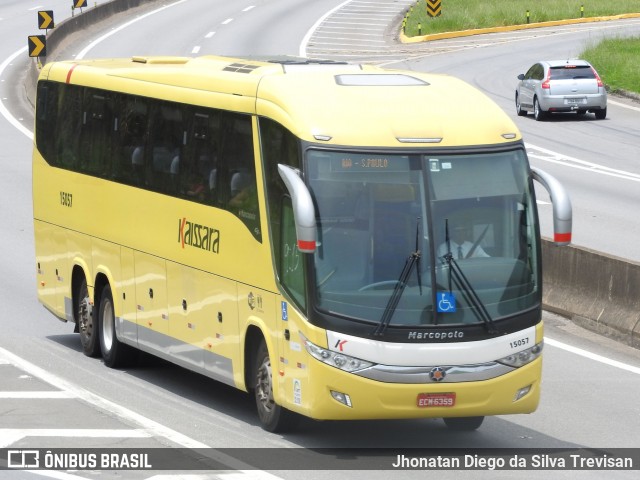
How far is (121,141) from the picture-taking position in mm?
16500

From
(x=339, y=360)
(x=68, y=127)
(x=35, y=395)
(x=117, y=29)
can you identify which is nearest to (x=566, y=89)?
(x=117, y=29)

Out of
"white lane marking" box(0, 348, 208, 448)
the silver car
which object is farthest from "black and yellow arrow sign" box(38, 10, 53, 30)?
"white lane marking" box(0, 348, 208, 448)

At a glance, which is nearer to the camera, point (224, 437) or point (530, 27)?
point (224, 437)

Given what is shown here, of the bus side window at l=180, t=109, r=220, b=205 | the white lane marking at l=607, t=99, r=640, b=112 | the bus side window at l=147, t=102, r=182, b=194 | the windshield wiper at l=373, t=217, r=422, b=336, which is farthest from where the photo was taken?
the white lane marking at l=607, t=99, r=640, b=112

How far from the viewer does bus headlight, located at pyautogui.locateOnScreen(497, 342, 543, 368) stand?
12.2m

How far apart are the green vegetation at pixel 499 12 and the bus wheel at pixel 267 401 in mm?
53286

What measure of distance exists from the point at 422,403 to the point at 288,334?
Result: 1349 millimetres

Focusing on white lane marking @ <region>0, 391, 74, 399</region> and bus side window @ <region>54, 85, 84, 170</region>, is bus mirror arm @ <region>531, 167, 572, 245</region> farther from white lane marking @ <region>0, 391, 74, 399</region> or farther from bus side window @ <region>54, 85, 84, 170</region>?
bus side window @ <region>54, 85, 84, 170</region>

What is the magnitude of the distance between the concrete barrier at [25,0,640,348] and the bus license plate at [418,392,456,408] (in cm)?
584

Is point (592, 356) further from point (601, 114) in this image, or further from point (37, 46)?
point (37, 46)

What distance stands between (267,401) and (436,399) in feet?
6.13

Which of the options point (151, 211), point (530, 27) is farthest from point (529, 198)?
point (530, 27)

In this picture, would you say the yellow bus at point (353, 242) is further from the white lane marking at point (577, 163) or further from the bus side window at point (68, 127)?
the white lane marking at point (577, 163)

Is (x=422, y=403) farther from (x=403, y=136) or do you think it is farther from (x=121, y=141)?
(x=121, y=141)
